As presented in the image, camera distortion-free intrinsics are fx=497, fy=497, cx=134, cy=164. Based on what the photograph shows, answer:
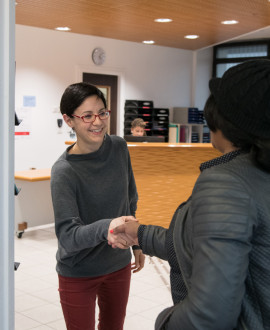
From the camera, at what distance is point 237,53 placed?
11.0m

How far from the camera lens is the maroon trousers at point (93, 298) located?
200 cm

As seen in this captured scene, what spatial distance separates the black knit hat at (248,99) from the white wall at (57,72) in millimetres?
7364

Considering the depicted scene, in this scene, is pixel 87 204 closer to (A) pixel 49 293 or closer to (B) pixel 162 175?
(A) pixel 49 293

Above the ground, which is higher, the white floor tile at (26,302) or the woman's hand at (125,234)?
the woman's hand at (125,234)

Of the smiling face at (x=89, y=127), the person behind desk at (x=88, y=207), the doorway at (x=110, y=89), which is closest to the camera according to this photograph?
the person behind desk at (x=88, y=207)

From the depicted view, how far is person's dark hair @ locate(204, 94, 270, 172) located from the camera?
1.12 metres

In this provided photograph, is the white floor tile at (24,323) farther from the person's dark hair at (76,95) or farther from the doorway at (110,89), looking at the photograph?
the doorway at (110,89)

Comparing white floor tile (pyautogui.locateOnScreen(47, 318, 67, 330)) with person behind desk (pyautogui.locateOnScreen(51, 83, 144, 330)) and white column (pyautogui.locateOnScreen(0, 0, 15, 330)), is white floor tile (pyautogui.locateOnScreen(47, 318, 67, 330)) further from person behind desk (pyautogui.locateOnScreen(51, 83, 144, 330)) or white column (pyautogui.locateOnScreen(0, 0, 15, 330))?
white column (pyautogui.locateOnScreen(0, 0, 15, 330))

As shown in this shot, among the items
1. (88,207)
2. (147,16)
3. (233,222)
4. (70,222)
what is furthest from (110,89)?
(233,222)

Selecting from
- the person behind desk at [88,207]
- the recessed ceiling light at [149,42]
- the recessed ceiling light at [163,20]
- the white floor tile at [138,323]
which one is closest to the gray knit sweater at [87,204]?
the person behind desk at [88,207]

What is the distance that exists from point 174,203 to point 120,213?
142 inches

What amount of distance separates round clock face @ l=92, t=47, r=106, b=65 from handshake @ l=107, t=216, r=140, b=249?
785 centimetres

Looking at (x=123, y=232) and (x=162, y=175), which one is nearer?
(x=123, y=232)

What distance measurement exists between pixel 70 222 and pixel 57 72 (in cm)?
718
